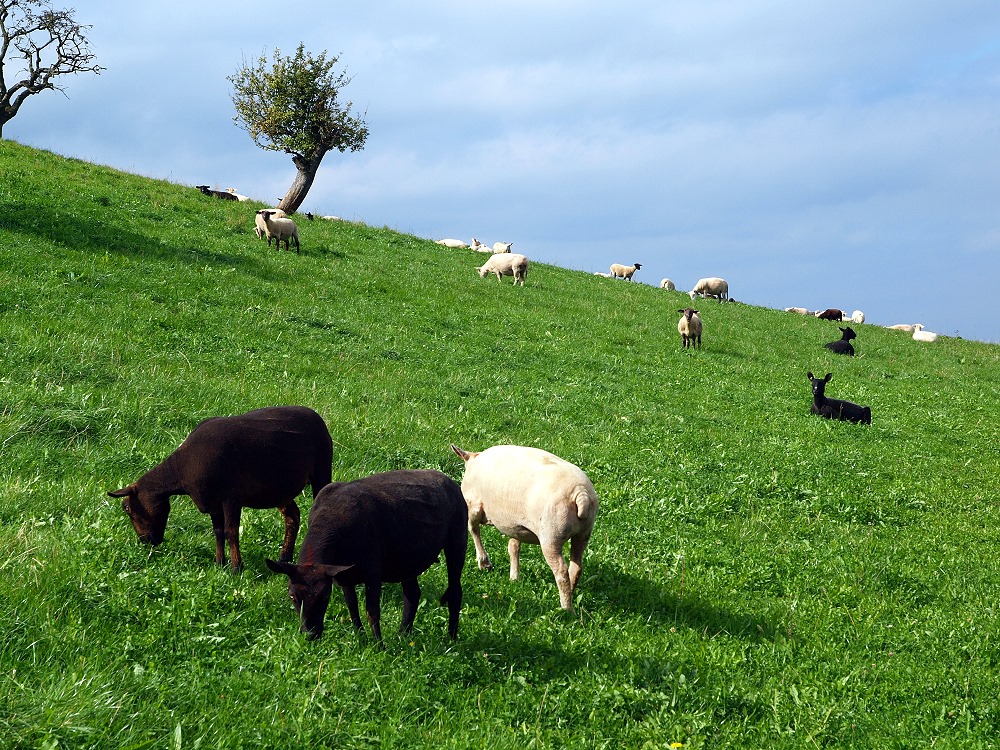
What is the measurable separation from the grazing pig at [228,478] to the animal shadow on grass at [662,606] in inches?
129

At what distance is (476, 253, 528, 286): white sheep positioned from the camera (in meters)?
33.8

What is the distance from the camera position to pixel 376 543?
5969 mm

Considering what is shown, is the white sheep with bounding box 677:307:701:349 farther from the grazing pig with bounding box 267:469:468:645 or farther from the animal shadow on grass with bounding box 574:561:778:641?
the grazing pig with bounding box 267:469:468:645

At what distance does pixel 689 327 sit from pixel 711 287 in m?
23.5

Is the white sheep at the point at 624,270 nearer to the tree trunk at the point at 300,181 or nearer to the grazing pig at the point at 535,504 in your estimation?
the tree trunk at the point at 300,181

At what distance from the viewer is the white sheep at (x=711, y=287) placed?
1930 inches

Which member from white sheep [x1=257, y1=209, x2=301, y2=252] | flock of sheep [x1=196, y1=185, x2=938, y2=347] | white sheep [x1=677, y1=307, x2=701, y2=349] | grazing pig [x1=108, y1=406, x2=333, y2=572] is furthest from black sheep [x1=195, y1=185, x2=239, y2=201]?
grazing pig [x1=108, y1=406, x2=333, y2=572]

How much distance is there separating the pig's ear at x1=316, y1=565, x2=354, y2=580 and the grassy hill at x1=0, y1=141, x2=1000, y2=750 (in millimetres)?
733

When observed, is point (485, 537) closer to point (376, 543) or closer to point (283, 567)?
point (376, 543)

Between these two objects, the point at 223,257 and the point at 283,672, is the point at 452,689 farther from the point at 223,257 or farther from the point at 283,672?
the point at 223,257

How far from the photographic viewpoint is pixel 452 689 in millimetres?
5844

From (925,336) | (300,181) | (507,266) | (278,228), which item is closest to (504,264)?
(507,266)

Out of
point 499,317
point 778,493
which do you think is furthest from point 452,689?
point 499,317

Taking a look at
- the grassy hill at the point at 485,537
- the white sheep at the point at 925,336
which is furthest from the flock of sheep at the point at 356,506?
the white sheep at the point at 925,336
